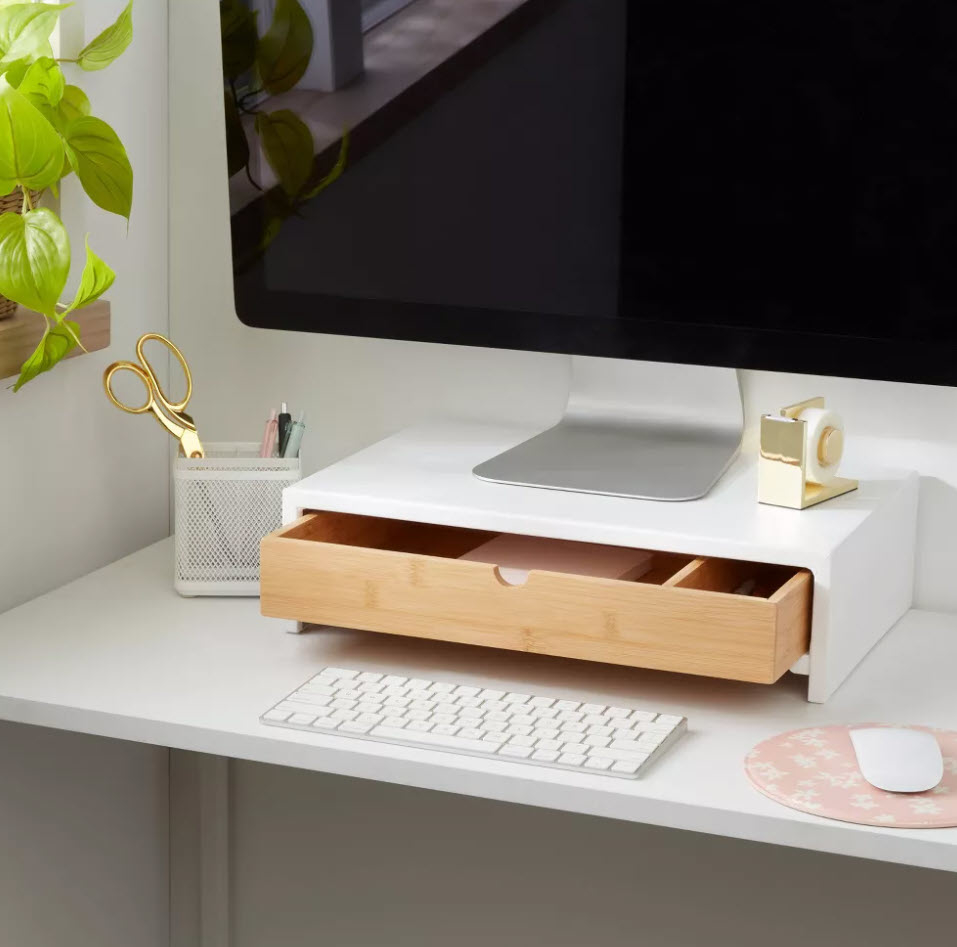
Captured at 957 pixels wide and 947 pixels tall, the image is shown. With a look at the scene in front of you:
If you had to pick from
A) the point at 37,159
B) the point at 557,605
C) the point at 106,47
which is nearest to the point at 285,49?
the point at 106,47

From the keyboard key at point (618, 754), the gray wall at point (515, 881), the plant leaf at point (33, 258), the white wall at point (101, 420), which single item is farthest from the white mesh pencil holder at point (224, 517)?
the keyboard key at point (618, 754)

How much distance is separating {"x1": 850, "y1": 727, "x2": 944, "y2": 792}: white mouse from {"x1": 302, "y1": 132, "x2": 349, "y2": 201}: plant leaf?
0.66 meters

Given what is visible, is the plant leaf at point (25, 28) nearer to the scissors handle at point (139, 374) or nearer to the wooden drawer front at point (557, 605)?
the scissors handle at point (139, 374)

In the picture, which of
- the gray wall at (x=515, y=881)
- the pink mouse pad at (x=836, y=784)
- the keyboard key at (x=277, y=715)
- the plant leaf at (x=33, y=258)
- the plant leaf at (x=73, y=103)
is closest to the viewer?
the pink mouse pad at (x=836, y=784)

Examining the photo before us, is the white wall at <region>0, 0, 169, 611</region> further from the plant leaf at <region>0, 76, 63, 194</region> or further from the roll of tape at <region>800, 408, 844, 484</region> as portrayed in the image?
the roll of tape at <region>800, 408, 844, 484</region>

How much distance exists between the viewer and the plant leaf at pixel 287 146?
1.31 metres

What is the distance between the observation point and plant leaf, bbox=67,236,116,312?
1.23m

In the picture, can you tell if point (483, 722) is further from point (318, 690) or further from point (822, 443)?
point (822, 443)

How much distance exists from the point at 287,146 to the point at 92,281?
0.21m

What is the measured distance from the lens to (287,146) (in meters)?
1.32

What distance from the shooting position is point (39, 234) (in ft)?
3.81

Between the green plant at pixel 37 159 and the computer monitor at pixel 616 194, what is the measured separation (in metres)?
0.16

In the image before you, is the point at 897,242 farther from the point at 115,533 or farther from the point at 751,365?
the point at 115,533

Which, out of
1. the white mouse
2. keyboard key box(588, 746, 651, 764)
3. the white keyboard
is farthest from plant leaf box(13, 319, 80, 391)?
the white mouse
